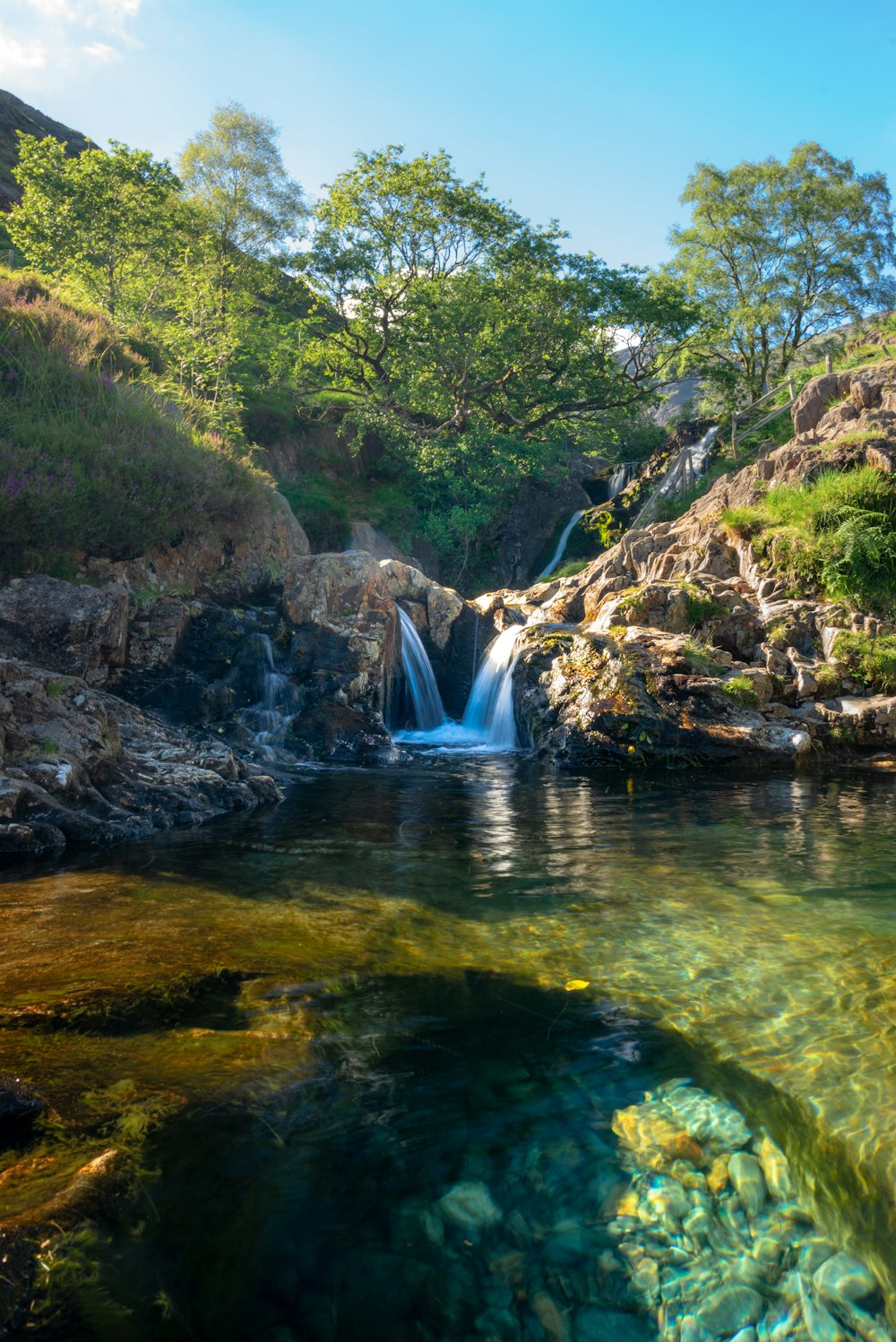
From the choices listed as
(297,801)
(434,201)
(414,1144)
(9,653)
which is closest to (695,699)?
(297,801)

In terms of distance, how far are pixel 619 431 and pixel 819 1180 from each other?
32662 millimetres

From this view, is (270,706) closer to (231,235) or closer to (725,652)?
(725,652)

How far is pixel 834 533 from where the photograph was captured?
14.7 meters

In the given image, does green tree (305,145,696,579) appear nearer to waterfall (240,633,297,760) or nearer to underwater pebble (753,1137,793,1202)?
waterfall (240,633,297,760)

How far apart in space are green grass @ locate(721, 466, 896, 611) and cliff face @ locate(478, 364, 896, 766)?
0.63ft

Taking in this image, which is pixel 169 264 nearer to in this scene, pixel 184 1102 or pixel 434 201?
pixel 434 201

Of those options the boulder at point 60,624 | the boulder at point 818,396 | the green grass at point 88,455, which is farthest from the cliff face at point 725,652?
the boulder at point 60,624

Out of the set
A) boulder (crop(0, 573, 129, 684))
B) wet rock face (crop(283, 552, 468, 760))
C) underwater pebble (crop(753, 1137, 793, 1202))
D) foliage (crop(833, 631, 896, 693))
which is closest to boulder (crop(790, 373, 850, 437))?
foliage (crop(833, 631, 896, 693))

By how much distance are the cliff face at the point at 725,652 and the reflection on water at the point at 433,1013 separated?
212 inches

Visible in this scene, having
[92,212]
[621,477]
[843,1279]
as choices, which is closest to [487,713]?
[843,1279]

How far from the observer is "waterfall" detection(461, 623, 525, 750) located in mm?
15633

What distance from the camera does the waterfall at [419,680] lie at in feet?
56.2

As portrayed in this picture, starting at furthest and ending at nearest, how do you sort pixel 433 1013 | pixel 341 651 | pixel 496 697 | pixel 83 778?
pixel 496 697
pixel 341 651
pixel 83 778
pixel 433 1013

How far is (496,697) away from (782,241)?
1175 inches
